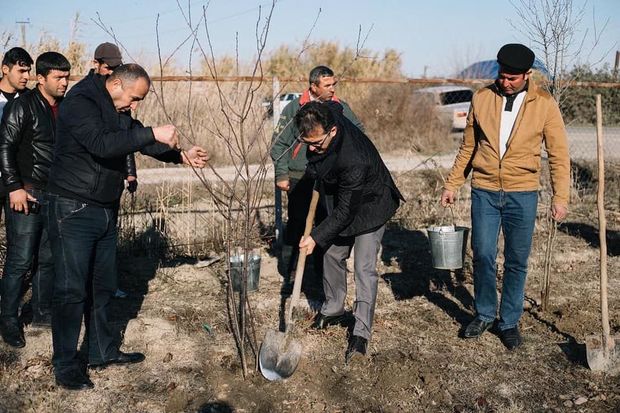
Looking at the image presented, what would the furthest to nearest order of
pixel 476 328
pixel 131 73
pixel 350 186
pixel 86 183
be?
1. pixel 476 328
2. pixel 350 186
3. pixel 86 183
4. pixel 131 73

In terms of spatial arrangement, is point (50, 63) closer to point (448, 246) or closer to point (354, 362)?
point (354, 362)

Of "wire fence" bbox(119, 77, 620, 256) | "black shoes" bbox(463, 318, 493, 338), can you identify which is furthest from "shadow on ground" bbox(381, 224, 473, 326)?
"wire fence" bbox(119, 77, 620, 256)

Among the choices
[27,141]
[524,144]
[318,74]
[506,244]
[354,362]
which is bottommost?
[354,362]

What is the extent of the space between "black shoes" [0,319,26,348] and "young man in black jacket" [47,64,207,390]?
2.53 feet

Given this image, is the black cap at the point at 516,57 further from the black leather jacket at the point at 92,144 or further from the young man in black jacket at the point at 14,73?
the young man in black jacket at the point at 14,73

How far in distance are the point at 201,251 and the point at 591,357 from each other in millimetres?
3823

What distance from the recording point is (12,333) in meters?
4.72

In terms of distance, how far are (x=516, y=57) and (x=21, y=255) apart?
3439 mm

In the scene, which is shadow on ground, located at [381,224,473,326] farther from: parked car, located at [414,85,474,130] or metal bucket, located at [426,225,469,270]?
parked car, located at [414,85,474,130]

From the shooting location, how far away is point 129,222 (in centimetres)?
697

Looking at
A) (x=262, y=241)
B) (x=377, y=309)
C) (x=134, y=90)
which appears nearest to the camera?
(x=134, y=90)

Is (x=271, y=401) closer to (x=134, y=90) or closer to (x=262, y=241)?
(x=134, y=90)

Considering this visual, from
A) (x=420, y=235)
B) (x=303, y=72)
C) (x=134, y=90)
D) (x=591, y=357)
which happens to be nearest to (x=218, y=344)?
(x=134, y=90)

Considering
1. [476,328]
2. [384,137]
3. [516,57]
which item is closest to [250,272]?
[476,328]
